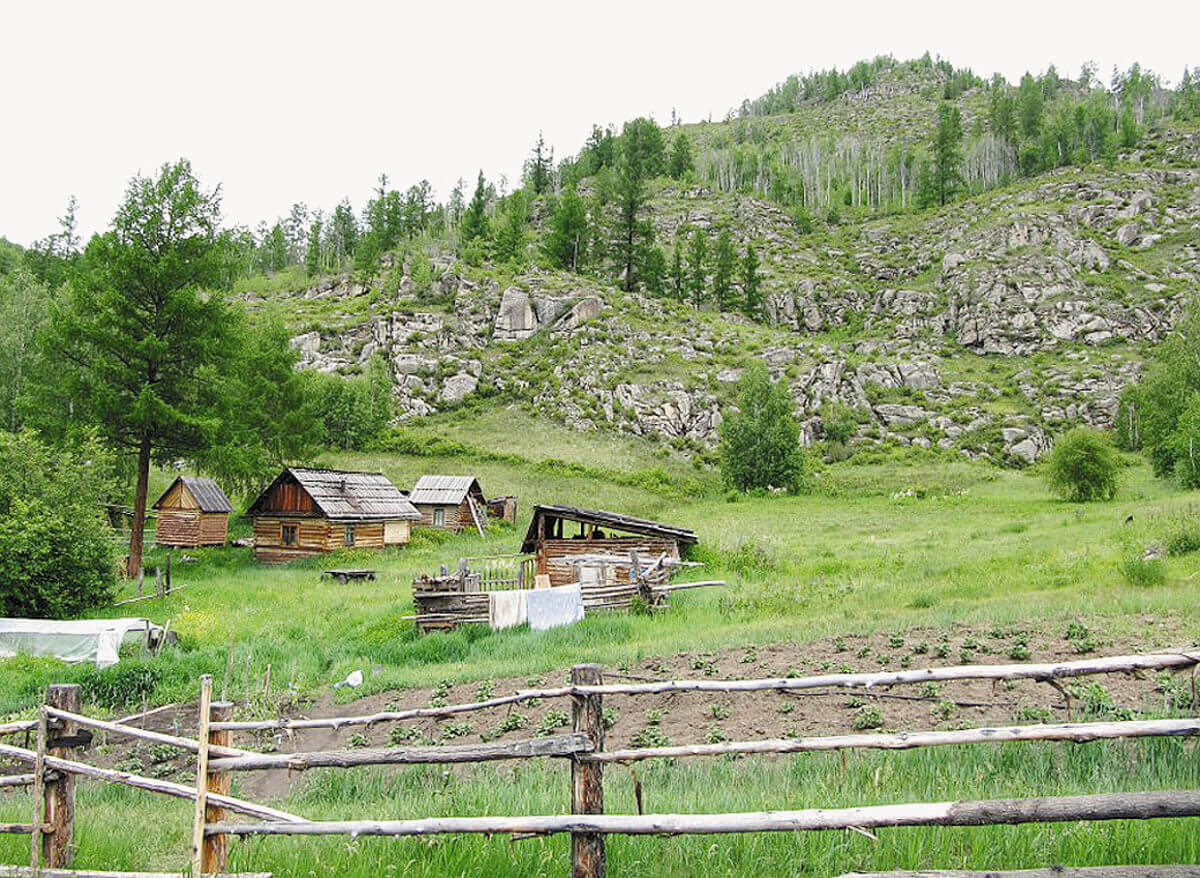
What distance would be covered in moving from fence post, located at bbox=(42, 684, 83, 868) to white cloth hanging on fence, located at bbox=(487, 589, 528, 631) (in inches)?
Answer: 542

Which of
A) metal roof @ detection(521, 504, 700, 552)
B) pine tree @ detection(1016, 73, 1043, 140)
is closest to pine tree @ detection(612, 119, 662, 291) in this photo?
metal roof @ detection(521, 504, 700, 552)

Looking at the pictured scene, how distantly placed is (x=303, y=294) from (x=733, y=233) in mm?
68994

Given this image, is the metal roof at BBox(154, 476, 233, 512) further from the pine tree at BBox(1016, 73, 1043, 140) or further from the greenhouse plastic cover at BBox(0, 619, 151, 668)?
the pine tree at BBox(1016, 73, 1043, 140)

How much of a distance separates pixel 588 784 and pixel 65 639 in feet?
58.3

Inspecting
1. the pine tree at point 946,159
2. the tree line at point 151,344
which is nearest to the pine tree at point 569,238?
the pine tree at point 946,159

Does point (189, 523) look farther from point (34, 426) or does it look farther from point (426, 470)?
point (426, 470)

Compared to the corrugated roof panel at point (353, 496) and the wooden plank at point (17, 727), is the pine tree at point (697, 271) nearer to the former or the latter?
the corrugated roof panel at point (353, 496)

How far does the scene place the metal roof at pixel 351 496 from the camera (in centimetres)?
3647

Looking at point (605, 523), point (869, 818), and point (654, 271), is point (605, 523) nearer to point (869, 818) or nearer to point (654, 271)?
point (869, 818)

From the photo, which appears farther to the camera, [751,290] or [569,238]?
[569,238]


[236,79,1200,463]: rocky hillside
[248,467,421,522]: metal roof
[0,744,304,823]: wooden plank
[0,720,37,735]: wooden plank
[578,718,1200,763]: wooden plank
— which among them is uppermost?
[236,79,1200,463]: rocky hillside

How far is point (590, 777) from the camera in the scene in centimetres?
494

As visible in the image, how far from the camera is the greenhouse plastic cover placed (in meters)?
16.8

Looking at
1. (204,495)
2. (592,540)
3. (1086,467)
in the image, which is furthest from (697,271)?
(592,540)
